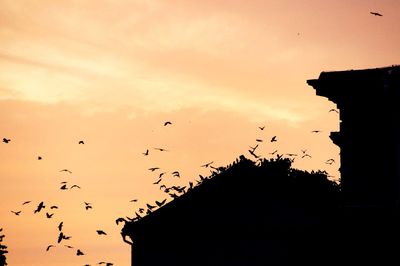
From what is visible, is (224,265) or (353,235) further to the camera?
(224,265)

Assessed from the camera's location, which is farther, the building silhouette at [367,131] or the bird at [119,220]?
the bird at [119,220]

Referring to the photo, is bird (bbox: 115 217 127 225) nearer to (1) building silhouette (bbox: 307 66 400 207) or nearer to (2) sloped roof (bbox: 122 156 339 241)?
(2) sloped roof (bbox: 122 156 339 241)

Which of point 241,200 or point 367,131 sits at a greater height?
point 367,131

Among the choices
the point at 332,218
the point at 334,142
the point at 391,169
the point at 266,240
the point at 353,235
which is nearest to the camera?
the point at 353,235

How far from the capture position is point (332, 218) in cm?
1417

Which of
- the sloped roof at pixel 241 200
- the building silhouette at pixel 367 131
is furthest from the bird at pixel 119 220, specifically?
the building silhouette at pixel 367 131

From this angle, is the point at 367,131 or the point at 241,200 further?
the point at 241,200

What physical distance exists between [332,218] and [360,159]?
312cm

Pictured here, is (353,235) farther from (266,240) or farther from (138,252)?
(138,252)

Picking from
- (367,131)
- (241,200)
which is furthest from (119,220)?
(367,131)

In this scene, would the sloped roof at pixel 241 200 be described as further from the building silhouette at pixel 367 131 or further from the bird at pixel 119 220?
the building silhouette at pixel 367 131

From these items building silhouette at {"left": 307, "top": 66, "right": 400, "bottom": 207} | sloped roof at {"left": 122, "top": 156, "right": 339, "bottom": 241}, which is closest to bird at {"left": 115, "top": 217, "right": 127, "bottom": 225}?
sloped roof at {"left": 122, "top": 156, "right": 339, "bottom": 241}

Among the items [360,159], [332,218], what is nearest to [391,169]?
[360,159]

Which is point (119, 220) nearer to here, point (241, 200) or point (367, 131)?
point (241, 200)
